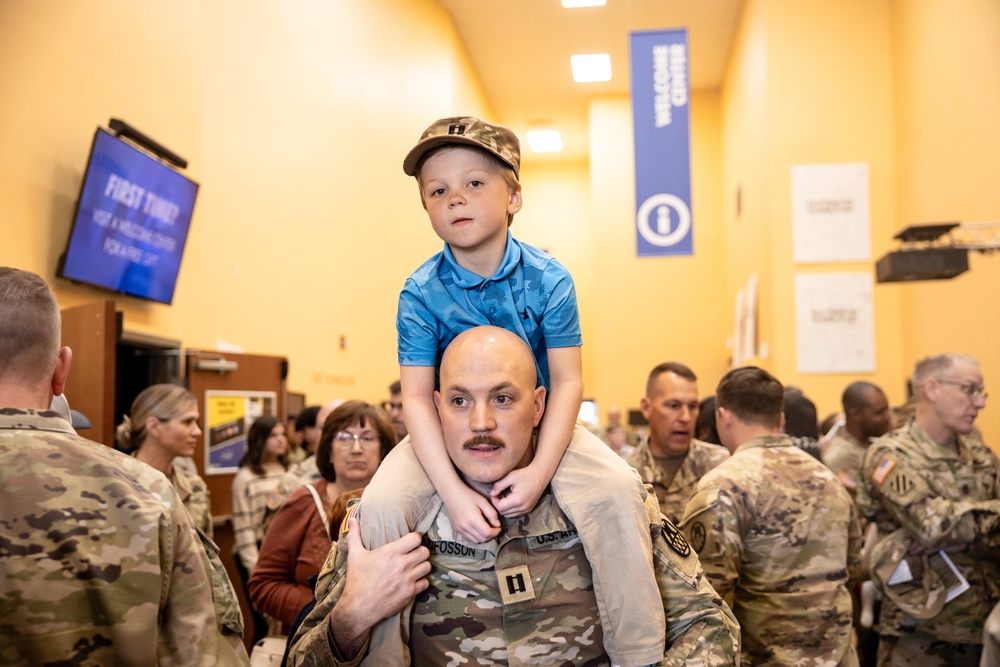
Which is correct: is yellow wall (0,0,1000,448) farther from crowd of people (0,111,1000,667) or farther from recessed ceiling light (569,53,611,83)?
crowd of people (0,111,1000,667)

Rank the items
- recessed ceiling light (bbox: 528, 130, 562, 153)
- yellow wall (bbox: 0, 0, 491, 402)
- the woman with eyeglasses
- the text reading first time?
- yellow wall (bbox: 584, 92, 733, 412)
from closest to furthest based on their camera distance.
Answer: the woman with eyeglasses, yellow wall (bbox: 0, 0, 491, 402), the text reading first time?, yellow wall (bbox: 584, 92, 733, 412), recessed ceiling light (bbox: 528, 130, 562, 153)

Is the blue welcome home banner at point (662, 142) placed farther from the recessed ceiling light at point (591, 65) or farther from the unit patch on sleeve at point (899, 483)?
the unit patch on sleeve at point (899, 483)

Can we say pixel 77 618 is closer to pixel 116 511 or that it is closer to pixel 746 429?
pixel 116 511

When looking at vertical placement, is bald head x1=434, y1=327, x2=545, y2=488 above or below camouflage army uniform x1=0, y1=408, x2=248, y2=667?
above

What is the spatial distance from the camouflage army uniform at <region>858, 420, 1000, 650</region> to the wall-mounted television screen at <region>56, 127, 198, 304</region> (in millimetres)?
3961

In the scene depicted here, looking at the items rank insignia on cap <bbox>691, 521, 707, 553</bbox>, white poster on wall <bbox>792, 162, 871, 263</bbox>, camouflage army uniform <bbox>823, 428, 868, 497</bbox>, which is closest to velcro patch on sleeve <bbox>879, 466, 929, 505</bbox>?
rank insignia on cap <bbox>691, 521, 707, 553</bbox>

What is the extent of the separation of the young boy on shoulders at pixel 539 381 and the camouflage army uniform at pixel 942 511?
205 centimetres

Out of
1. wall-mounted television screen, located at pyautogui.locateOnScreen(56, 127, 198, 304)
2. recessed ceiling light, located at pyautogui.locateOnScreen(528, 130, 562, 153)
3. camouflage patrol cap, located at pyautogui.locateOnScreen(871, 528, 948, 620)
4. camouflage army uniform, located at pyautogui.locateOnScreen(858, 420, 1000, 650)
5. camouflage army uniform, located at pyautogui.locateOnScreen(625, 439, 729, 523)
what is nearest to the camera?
camouflage army uniform, located at pyautogui.locateOnScreen(858, 420, 1000, 650)

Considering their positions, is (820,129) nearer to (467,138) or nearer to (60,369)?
(467,138)

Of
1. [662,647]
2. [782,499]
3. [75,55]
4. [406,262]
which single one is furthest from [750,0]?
[662,647]

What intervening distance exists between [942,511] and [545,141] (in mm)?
12563

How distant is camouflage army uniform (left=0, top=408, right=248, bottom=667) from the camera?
183cm

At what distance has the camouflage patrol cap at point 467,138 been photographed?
87.7 inches

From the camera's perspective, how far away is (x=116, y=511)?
193cm
